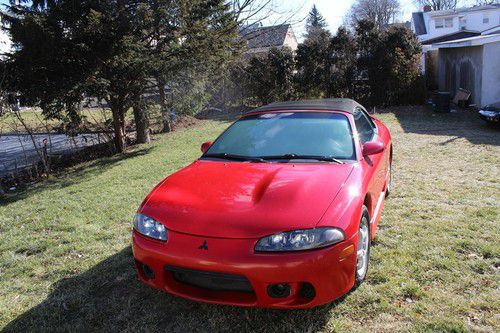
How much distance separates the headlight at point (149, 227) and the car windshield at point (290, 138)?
1.11m

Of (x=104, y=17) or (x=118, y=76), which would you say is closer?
(x=104, y=17)

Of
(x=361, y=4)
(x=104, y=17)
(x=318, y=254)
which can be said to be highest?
(x=361, y=4)

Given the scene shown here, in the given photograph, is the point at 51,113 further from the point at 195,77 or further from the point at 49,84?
the point at 195,77

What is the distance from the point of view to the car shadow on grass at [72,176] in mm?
7657

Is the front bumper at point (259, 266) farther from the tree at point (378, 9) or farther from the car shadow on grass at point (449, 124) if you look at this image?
the tree at point (378, 9)

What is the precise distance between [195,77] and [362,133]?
844 centimetres

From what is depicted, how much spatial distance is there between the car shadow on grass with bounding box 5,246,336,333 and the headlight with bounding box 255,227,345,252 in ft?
2.15

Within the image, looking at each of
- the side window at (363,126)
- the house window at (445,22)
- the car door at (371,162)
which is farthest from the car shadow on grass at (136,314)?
the house window at (445,22)

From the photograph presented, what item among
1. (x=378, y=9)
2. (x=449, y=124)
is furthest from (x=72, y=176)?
(x=378, y=9)

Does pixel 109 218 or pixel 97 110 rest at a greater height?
pixel 97 110

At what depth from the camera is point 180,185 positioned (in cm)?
331

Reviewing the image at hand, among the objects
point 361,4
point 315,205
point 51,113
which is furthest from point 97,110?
point 361,4

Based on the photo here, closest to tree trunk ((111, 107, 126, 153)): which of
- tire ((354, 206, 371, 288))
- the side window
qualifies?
the side window

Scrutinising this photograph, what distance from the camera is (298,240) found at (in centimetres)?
254
